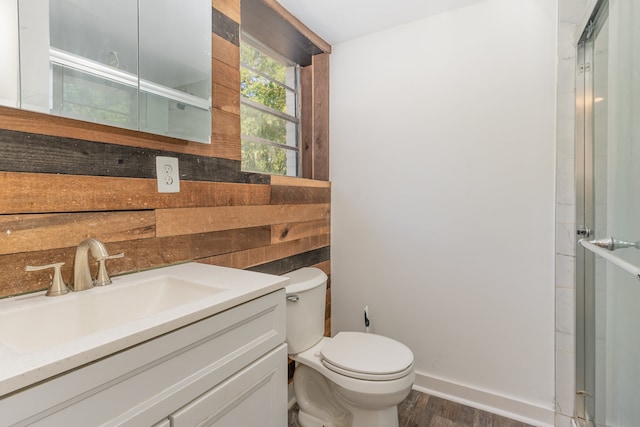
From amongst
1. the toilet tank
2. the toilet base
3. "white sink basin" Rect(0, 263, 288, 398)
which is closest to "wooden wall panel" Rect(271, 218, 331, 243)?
the toilet tank

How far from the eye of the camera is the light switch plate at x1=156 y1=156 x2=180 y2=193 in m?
1.13

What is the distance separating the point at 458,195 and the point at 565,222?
50cm

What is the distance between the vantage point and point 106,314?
0.87m

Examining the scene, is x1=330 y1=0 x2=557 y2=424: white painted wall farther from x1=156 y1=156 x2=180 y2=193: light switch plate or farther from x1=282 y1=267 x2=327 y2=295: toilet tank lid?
x1=156 y1=156 x2=180 y2=193: light switch plate

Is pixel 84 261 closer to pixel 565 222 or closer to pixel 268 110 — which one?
pixel 268 110

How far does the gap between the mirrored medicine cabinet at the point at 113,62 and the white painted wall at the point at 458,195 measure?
1114 millimetres

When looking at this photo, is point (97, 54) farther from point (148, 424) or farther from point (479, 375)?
point (479, 375)

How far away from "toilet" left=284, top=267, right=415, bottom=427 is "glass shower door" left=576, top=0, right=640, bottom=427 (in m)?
0.75

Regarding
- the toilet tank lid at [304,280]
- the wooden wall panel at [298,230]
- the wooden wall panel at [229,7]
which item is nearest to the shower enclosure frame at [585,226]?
the toilet tank lid at [304,280]

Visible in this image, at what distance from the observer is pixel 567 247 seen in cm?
151

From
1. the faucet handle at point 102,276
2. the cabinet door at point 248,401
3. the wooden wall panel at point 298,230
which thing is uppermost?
the wooden wall panel at point 298,230

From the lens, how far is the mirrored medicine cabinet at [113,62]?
0.78m

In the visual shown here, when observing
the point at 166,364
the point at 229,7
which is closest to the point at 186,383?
the point at 166,364

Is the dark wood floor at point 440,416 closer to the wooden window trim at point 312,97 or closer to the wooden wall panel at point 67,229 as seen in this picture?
the wooden wall panel at point 67,229
